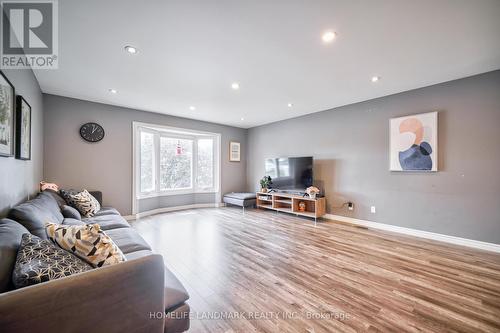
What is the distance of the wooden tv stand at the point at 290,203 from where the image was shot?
4.38 m

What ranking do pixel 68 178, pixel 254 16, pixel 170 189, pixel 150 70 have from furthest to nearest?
1. pixel 170 189
2. pixel 68 178
3. pixel 150 70
4. pixel 254 16

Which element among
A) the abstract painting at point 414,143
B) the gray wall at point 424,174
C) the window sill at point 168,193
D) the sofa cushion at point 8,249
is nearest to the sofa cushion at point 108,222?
the sofa cushion at point 8,249

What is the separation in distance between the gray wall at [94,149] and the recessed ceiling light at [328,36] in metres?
4.04

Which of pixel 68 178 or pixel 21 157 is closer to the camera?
pixel 21 157

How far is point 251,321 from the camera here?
151 centimetres

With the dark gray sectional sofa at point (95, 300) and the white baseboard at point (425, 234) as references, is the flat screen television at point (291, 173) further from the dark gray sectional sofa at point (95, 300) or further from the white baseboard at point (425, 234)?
the dark gray sectional sofa at point (95, 300)

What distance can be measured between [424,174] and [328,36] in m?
2.86

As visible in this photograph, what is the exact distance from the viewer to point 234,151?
6.29 m

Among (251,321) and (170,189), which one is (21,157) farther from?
(170,189)

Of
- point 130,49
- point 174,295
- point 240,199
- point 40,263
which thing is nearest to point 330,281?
point 174,295

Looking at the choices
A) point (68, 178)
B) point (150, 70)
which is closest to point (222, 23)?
point (150, 70)

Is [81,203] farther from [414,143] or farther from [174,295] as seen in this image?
[414,143]

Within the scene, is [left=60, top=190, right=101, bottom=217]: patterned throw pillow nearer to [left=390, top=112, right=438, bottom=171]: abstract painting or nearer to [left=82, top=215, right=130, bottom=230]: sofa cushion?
[left=82, top=215, right=130, bottom=230]: sofa cushion

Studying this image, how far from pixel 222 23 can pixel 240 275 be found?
2.50 meters
